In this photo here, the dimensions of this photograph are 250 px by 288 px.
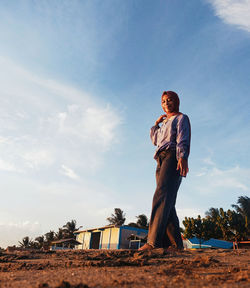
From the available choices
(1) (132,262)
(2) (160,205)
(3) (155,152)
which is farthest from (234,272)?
(3) (155,152)

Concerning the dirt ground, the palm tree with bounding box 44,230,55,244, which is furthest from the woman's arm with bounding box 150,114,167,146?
the palm tree with bounding box 44,230,55,244

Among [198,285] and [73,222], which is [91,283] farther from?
[73,222]

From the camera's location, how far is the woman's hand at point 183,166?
12.8 ft

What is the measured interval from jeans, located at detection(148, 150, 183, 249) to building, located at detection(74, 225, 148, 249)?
74.8 feet

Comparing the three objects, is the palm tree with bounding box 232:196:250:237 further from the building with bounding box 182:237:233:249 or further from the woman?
the woman

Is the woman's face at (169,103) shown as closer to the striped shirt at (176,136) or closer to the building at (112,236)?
the striped shirt at (176,136)

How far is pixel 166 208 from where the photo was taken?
150 inches

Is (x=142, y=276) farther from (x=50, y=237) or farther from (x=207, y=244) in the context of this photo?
(x=50, y=237)

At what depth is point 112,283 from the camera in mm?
1622

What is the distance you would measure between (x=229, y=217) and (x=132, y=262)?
31490 mm

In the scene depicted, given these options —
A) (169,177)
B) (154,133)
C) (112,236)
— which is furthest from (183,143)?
(112,236)

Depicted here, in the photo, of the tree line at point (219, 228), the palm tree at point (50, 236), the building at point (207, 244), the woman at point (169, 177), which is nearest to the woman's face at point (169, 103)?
the woman at point (169, 177)

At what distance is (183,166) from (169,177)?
0.27m

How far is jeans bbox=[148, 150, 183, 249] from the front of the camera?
377 cm
